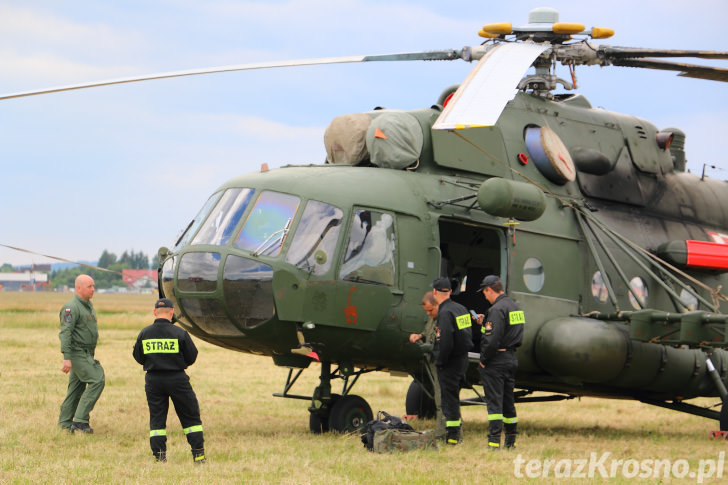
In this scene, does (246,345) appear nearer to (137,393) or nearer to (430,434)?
(430,434)

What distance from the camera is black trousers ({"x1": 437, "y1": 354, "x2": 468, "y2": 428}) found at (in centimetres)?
920

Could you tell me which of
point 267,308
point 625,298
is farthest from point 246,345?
point 625,298

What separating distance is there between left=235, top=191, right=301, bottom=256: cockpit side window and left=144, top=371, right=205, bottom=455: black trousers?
5.84 feet

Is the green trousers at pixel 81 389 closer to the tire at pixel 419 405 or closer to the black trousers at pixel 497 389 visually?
the black trousers at pixel 497 389

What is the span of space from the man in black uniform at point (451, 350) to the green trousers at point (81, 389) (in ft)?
12.4

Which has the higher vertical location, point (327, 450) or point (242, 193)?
point (242, 193)

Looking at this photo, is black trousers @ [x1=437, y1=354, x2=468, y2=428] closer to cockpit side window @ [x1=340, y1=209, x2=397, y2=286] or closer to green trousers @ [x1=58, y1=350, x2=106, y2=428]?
cockpit side window @ [x1=340, y1=209, x2=397, y2=286]

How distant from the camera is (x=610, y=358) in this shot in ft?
34.0

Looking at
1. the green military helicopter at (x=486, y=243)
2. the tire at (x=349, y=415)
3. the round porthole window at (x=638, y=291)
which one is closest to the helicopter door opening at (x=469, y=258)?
the green military helicopter at (x=486, y=243)

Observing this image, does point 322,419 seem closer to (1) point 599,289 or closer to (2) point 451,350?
(2) point 451,350

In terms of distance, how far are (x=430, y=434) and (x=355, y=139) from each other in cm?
353

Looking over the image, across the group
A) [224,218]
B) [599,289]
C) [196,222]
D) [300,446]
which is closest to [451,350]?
[300,446]

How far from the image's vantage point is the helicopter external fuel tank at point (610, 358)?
1024cm

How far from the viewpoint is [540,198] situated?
10367mm
